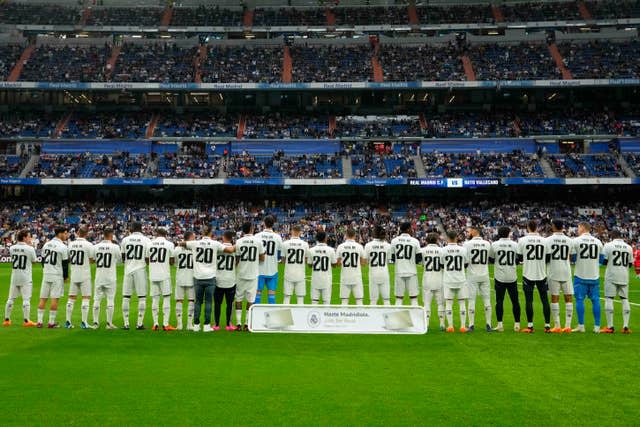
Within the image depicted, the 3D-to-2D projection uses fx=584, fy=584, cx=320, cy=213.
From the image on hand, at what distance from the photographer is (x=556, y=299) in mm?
13469

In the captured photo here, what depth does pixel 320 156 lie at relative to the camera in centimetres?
5444

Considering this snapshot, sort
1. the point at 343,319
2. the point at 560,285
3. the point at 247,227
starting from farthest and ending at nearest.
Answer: the point at 560,285 → the point at 247,227 → the point at 343,319

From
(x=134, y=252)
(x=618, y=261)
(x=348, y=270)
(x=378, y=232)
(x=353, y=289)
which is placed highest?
(x=378, y=232)

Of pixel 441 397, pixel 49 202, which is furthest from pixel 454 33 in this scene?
pixel 441 397

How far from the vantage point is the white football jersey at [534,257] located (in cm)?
1334

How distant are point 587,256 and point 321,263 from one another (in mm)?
6175

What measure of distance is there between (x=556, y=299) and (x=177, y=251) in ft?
28.9

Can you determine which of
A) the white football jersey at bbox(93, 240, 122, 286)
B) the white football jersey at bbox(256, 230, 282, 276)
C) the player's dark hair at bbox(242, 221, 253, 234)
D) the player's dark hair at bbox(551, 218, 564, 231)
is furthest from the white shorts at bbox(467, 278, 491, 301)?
the white football jersey at bbox(93, 240, 122, 286)

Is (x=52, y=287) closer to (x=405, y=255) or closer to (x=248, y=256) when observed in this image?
(x=248, y=256)

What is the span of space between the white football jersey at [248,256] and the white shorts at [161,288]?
1.72 meters

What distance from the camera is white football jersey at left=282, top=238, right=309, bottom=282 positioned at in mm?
13703

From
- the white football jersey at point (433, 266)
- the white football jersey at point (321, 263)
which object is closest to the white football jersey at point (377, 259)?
the white football jersey at point (321, 263)

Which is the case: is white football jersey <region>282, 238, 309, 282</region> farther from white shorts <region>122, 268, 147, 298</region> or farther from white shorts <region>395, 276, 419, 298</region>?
white shorts <region>122, 268, 147, 298</region>

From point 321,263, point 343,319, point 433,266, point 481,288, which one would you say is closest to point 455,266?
point 433,266
